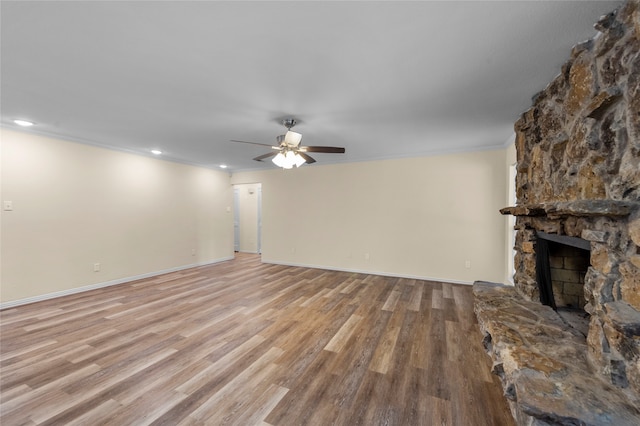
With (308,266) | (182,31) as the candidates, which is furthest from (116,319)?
(308,266)

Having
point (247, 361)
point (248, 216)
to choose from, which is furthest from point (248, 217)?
point (247, 361)

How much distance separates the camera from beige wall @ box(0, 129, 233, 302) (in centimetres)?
324

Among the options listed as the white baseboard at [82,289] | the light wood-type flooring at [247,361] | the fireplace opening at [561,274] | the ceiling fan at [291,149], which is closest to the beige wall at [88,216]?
the white baseboard at [82,289]

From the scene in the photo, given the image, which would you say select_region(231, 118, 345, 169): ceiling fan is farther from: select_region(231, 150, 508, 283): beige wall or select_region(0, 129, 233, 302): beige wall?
select_region(0, 129, 233, 302): beige wall

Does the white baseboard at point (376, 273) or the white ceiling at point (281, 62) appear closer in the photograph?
the white ceiling at point (281, 62)

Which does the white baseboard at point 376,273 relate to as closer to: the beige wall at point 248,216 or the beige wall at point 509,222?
the beige wall at point 509,222

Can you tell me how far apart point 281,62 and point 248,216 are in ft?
21.0

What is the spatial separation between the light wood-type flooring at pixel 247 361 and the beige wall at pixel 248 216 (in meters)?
4.02

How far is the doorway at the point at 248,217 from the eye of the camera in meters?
7.61

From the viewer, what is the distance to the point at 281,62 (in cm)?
178

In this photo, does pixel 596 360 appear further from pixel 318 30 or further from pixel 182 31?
pixel 182 31

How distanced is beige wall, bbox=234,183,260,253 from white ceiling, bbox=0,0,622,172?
452cm

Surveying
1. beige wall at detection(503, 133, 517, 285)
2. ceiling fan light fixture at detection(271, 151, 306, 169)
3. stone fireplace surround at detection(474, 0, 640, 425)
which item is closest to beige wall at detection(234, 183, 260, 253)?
ceiling fan light fixture at detection(271, 151, 306, 169)

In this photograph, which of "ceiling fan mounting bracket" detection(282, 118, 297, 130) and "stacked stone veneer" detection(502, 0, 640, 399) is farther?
"ceiling fan mounting bracket" detection(282, 118, 297, 130)
